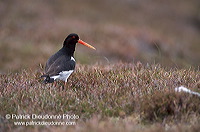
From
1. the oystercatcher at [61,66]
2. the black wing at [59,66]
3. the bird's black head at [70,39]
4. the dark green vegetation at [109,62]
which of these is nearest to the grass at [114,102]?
the dark green vegetation at [109,62]

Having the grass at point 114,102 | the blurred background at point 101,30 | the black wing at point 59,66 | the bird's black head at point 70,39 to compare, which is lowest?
the grass at point 114,102

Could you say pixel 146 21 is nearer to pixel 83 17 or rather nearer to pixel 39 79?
pixel 83 17

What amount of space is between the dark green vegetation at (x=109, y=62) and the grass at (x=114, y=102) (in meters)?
0.02

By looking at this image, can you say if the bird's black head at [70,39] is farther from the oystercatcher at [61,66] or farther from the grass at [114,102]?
the grass at [114,102]

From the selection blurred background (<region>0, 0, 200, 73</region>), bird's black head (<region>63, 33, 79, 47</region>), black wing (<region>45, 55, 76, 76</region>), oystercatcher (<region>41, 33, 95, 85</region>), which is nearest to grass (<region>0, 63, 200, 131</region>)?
oystercatcher (<region>41, 33, 95, 85</region>)

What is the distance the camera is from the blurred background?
17.3m

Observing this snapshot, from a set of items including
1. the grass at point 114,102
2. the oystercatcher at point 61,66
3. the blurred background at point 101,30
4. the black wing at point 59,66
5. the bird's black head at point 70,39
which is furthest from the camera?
the blurred background at point 101,30

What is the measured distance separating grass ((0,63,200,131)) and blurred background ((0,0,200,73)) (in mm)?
6567

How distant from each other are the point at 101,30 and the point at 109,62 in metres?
12.4

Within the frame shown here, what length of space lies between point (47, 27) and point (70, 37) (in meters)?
12.7

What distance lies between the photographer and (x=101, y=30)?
21938mm

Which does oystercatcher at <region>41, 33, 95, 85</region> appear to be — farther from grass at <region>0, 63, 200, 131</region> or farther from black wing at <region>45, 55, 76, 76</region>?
grass at <region>0, 63, 200, 131</region>

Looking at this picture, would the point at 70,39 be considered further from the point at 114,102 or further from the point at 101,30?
the point at 101,30

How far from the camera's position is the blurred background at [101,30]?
17.3 m
